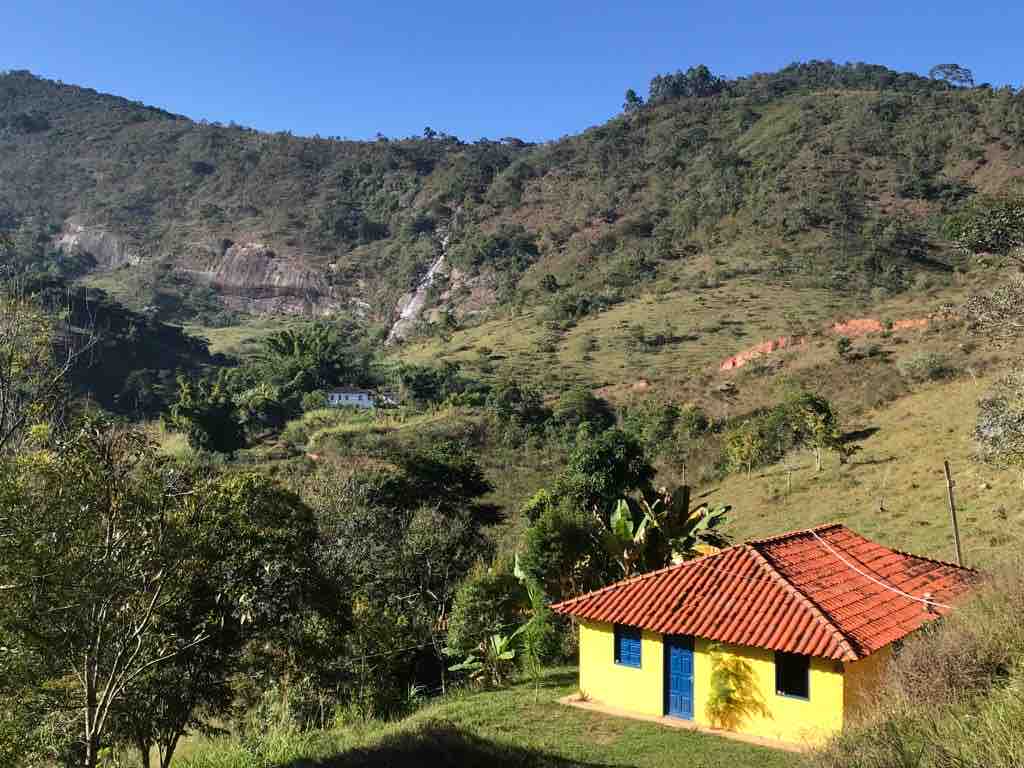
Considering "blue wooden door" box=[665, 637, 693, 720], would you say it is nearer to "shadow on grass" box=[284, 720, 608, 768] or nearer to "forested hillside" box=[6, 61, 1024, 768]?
"forested hillside" box=[6, 61, 1024, 768]

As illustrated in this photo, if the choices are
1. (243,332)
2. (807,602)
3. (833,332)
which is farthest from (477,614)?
(243,332)

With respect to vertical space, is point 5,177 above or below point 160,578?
above

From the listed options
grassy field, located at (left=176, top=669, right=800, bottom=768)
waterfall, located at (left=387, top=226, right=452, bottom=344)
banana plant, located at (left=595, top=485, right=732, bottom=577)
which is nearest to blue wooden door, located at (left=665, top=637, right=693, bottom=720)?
grassy field, located at (left=176, top=669, right=800, bottom=768)

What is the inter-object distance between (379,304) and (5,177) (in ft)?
279

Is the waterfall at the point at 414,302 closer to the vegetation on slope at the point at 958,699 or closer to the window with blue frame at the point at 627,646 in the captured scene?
the window with blue frame at the point at 627,646

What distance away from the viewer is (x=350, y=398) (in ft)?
175

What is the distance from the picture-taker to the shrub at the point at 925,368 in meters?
37.4

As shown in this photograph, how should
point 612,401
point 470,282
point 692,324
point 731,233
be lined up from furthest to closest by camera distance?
point 470,282
point 731,233
point 692,324
point 612,401

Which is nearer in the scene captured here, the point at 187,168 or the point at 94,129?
the point at 187,168

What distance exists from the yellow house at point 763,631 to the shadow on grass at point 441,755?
8.24 ft

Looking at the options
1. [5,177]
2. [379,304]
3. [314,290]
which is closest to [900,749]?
[379,304]

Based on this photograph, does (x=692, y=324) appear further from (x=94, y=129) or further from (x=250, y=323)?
(x=94, y=129)

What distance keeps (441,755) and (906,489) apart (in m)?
19.3

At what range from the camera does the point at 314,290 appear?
10631 cm
